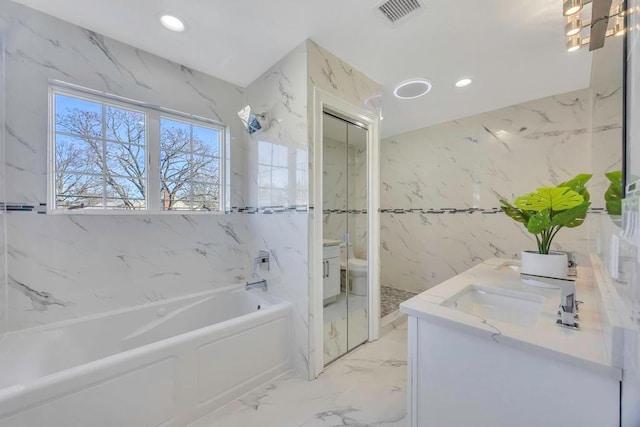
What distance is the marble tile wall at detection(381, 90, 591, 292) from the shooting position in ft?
8.66

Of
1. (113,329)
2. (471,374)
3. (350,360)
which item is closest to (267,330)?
(350,360)

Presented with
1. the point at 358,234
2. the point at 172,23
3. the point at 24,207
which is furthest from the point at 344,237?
the point at 24,207

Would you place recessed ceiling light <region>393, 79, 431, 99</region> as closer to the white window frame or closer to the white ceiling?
the white ceiling

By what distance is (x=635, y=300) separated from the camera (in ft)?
1.38

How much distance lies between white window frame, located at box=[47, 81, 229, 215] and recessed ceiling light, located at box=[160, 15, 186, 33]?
0.64 m

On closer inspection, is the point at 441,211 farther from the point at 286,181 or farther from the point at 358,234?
the point at 286,181

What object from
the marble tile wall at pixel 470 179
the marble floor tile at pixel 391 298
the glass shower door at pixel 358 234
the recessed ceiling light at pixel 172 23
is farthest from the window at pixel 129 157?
the marble tile wall at pixel 470 179

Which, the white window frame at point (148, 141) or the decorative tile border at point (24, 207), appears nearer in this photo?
the decorative tile border at point (24, 207)

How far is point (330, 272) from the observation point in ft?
7.20

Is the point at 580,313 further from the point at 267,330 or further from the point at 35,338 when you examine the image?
the point at 35,338

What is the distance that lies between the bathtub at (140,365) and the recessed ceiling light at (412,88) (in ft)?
7.88

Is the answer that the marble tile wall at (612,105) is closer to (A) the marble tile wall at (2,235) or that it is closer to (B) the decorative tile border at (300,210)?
(B) the decorative tile border at (300,210)

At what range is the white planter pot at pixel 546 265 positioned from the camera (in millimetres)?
1329

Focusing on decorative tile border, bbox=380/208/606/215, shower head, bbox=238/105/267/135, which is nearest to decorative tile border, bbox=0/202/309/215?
shower head, bbox=238/105/267/135
